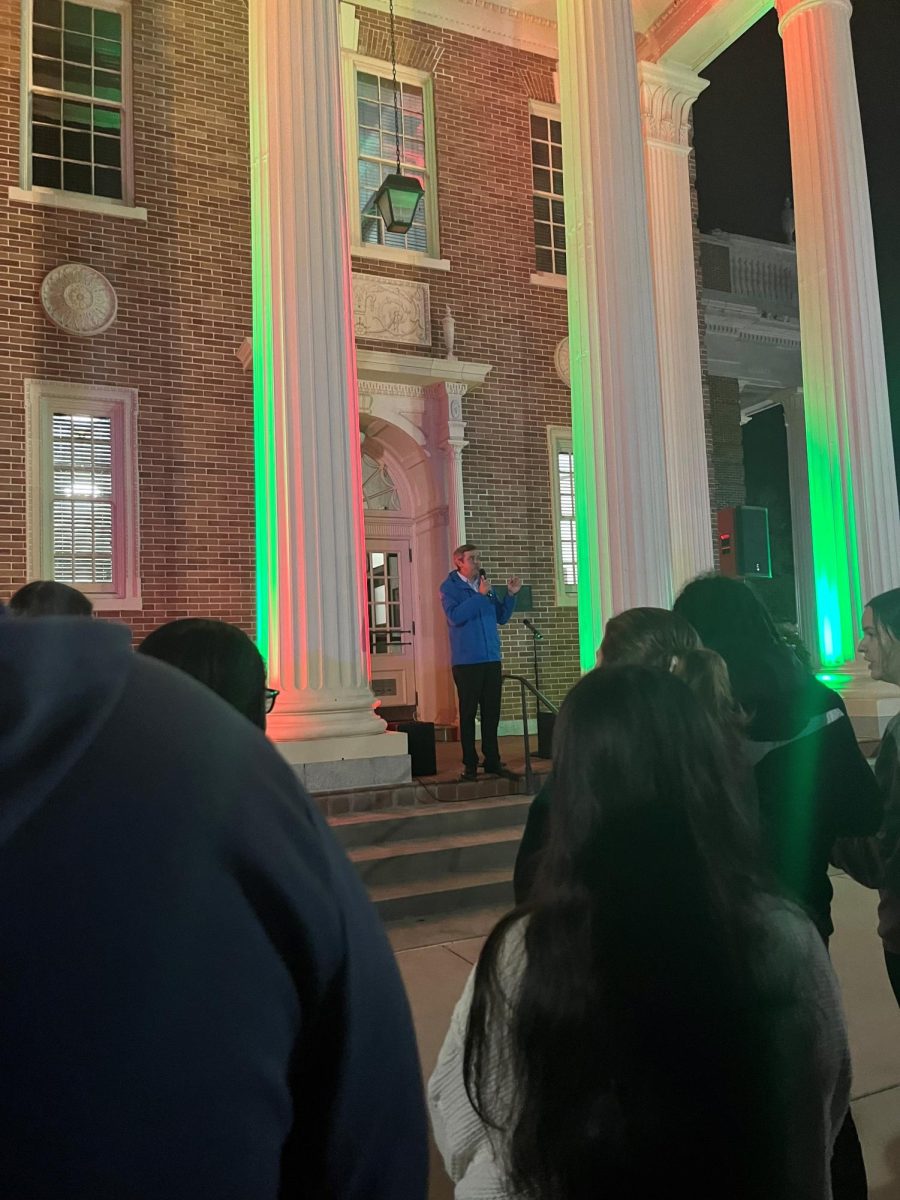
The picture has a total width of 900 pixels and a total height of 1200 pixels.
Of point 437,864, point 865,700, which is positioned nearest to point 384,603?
point 437,864

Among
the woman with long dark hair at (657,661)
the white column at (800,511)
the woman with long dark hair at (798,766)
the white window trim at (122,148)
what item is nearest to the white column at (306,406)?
the white window trim at (122,148)

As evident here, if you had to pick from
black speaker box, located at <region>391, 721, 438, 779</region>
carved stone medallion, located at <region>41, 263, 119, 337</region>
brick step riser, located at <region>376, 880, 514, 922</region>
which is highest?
carved stone medallion, located at <region>41, 263, 119, 337</region>

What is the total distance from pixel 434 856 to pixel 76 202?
7601mm

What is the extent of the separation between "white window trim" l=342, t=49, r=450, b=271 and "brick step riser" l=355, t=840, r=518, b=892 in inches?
285

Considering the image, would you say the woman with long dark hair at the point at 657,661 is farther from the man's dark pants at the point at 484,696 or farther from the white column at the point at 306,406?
the man's dark pants at the point at 484,696

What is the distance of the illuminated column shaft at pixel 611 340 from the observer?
7.62m

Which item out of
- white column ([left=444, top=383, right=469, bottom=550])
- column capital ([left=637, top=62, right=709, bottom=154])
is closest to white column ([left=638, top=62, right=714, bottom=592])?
column capital ([left=637, top=62, right=709, bottom=154])

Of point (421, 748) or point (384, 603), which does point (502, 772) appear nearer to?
point (421, 748)

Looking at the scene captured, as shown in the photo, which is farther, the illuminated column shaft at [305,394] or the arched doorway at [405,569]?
the arched doorway at [405,569]

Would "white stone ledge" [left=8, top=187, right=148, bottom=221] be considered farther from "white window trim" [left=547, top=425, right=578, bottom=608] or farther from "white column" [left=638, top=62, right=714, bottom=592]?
"white column" [left=638, top=62, right=714, bottom=592]

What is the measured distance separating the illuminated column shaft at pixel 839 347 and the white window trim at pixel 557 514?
2.96 meters

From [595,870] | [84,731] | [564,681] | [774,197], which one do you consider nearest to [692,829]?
[595,870]

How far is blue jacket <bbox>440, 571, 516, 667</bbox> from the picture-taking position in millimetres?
7547

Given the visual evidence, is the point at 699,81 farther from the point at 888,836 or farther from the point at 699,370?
the point at 888,836
